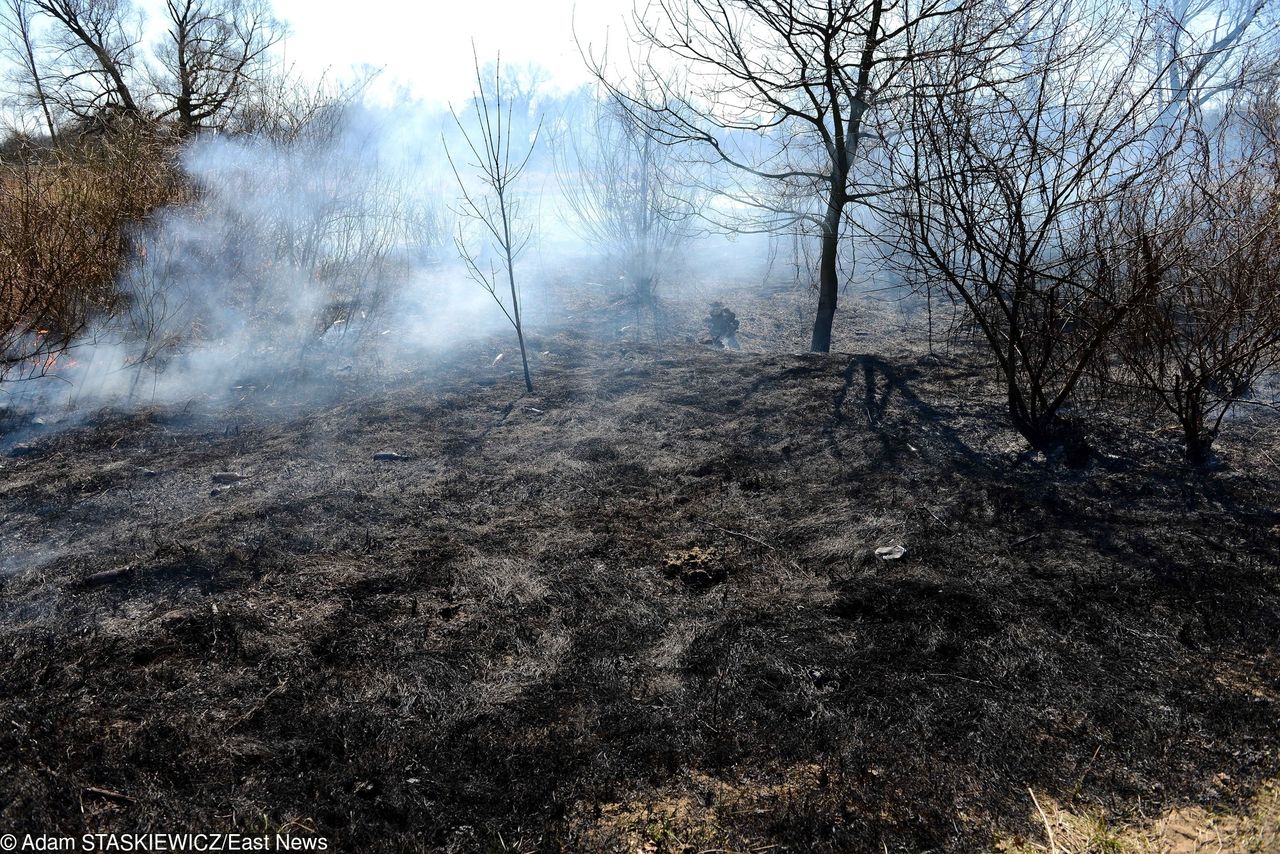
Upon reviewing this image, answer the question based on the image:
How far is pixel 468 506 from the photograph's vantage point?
12.2 feet

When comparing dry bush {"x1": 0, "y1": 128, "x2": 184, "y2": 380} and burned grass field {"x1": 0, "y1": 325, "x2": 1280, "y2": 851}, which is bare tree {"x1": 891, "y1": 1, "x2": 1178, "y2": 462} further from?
dry bush {"x1": 0, "y1": 128, "x2": 184, "y2": 380}

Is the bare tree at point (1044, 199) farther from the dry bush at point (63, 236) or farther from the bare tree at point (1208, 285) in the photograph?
the dry bush at point (63, 236)

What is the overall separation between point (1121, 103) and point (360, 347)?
701 centimetres

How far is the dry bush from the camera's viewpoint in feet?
17.3

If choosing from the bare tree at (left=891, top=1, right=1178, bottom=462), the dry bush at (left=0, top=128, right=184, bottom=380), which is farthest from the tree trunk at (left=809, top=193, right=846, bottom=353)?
the dry bush at (left=0, top=128, right=184, bottom=380)

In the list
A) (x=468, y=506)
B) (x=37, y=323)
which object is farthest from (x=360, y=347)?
(x=468, y=506)

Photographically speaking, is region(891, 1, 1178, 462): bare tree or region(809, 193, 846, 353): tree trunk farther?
region(809, 193, 846, 353): tree trunk

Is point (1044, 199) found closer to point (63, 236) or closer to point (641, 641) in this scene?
point (641, 641)

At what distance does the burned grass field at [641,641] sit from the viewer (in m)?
1.83

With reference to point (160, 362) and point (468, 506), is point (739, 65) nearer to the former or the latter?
point (468, 506)

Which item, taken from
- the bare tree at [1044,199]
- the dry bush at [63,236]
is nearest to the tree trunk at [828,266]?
the bare tree at [1044,199]

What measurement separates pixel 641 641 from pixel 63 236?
587cm

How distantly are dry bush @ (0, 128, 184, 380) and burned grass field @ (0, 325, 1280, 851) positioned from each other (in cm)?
156

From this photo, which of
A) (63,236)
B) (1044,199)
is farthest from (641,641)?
(63,236)
